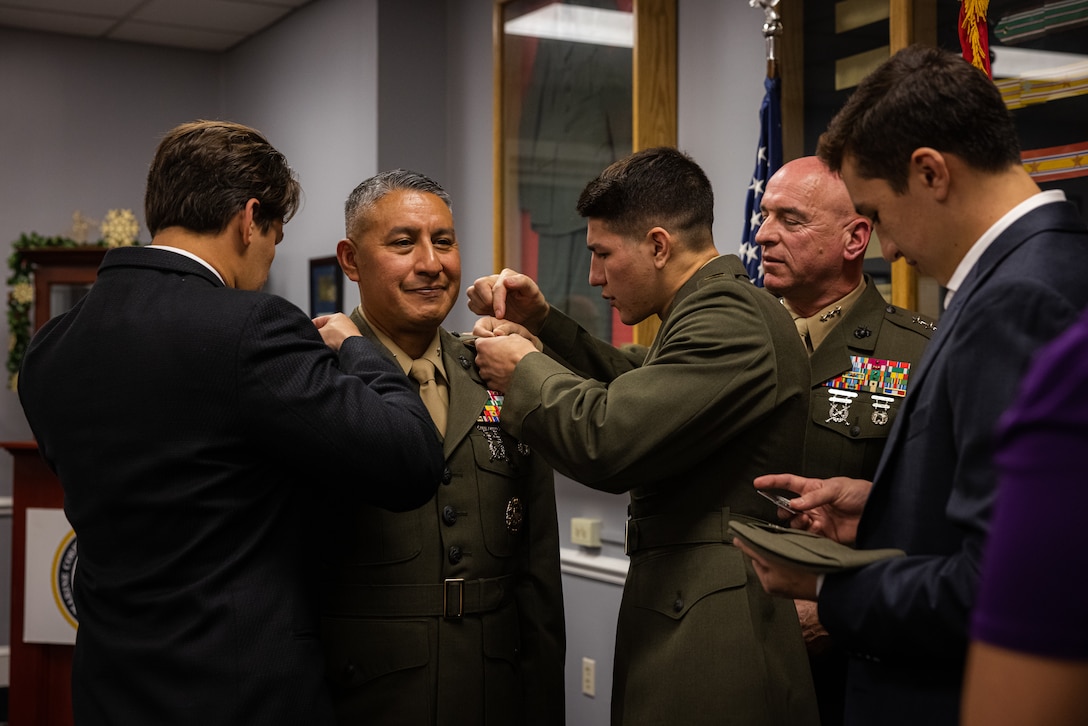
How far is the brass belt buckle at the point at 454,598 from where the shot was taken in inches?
73.9

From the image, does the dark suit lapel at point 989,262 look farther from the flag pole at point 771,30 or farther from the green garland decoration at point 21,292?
the green garland decoration at point 21,292

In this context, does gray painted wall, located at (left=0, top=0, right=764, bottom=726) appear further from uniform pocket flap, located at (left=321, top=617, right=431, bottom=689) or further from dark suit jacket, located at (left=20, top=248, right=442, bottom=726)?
dark suit jacket, located at (left=20, top=248, right=442, bottom=726)

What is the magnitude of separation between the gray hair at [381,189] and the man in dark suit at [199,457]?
0.44 meters

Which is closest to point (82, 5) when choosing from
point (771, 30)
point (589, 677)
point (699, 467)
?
point (771, 30)

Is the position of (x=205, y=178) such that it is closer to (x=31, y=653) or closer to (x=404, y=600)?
(x=404, y=600)

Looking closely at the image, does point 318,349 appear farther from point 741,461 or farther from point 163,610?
point 741,461

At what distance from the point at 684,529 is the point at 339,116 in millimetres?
4144

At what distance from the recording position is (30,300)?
5750 millimetres

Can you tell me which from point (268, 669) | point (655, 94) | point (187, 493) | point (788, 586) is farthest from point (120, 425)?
point (655, 94)

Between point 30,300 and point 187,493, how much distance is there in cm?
482

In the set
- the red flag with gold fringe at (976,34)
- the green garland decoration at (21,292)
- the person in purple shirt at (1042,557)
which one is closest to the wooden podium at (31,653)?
the green garland decoration at (21,292)

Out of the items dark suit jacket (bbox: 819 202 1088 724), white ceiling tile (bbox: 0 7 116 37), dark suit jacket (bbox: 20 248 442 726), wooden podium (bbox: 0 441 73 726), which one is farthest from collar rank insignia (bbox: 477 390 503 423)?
white ceiling tile (bbox: 0 7 116 37)

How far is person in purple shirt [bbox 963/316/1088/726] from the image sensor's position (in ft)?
2.06

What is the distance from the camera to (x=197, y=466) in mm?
1512
